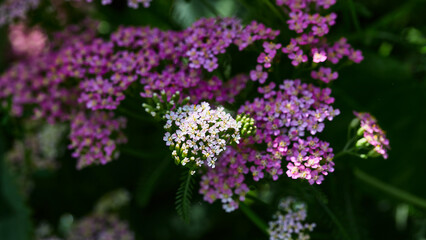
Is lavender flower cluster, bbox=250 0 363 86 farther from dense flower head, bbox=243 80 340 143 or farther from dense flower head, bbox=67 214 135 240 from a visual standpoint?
dense flower head, bbox=67 214 135 240

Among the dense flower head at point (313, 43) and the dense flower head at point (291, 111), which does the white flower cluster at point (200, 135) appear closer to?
the dense flower head at point (291, 111)

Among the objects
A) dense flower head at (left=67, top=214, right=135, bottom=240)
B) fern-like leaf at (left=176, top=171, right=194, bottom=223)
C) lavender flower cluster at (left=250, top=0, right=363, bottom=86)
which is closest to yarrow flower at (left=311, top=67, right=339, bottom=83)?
lavender flower cluster at (left=250, top=0, right=363, bottom=86)

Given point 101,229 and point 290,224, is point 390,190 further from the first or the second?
point 101,229

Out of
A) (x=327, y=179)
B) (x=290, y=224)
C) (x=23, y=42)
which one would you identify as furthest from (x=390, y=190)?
(x=23, y=42)

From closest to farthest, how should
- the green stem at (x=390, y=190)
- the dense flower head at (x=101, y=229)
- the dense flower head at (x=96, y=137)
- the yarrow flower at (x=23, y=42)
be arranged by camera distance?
the dense flower head at (x=96, y=137) → the green stem at (x=390, y=190) → the dense flower head at (x=101, y=229) → the yarrow flower at (x=23, y=42)

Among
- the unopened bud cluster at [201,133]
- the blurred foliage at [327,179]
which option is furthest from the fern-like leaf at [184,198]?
the blurred foliage at [327,179]

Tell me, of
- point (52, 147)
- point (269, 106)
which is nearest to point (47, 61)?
point (52, 147)
